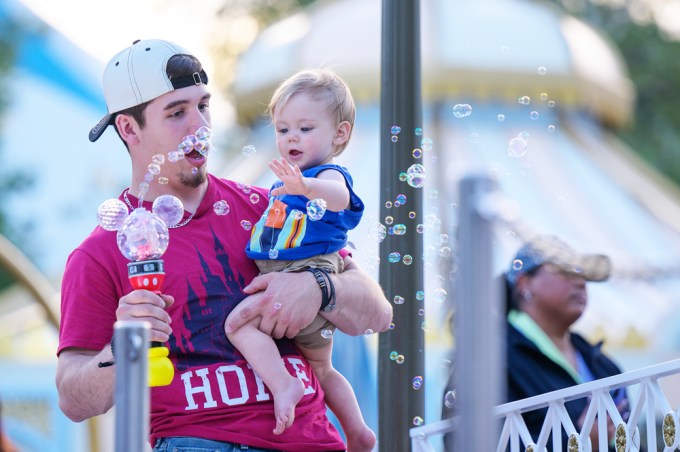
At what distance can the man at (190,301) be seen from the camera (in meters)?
2.88

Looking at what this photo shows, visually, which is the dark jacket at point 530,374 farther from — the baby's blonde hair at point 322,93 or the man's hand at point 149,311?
the man's hand at point 149,311

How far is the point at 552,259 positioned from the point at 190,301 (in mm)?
2252

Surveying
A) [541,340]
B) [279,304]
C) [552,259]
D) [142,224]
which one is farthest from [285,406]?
[552,259]

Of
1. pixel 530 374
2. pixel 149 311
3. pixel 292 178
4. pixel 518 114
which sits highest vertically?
pixel 518 114

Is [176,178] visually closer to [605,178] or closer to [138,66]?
[138,66]

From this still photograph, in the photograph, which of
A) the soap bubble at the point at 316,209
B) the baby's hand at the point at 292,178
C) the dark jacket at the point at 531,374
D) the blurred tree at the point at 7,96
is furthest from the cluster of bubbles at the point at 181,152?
the blurred tree at the point at 7,96

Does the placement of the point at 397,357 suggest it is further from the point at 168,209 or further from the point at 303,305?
the point at 168,209

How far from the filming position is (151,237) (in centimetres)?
278

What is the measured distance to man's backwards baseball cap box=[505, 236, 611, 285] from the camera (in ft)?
15.6

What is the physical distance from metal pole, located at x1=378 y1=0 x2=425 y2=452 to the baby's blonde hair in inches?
13.3

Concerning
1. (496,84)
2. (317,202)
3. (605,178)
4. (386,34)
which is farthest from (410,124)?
(605,178)

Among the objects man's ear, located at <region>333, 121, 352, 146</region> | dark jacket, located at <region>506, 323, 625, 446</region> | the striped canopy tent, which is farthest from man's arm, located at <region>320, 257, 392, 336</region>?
the striped canopy tent

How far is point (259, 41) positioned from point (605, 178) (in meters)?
4.42

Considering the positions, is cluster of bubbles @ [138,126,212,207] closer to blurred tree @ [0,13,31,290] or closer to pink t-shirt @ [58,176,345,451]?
pink t-shirt @ [58,176,345,451]
